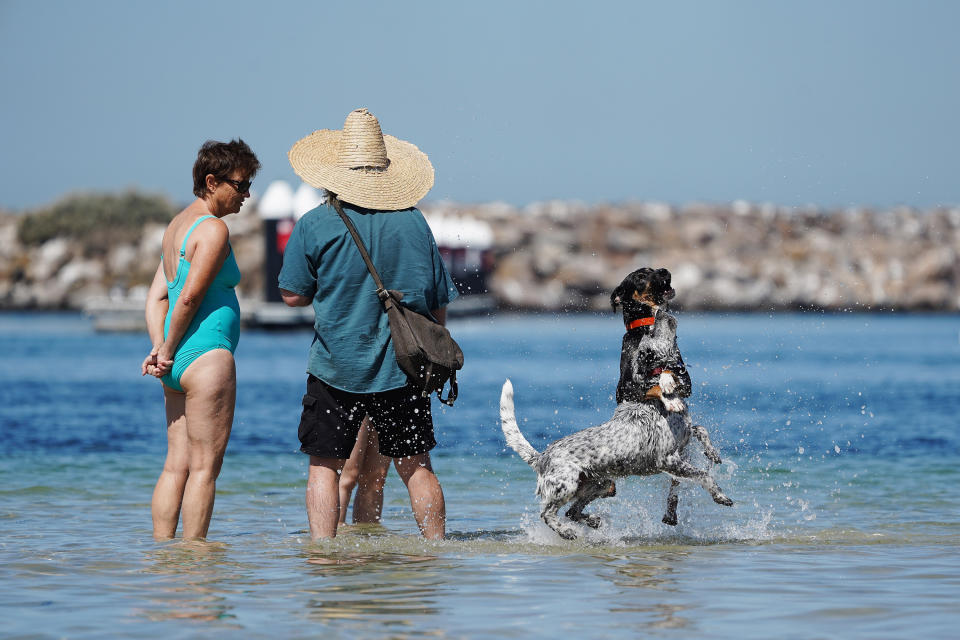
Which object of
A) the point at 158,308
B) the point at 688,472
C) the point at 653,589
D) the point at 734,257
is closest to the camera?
the point at 653,589

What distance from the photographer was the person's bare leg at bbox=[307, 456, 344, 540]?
5.69 metres

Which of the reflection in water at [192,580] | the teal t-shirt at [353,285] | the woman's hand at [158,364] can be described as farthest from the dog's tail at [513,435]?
the woman's hand at [158,364]

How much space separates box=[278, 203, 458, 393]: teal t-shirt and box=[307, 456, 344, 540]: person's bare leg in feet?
1.42

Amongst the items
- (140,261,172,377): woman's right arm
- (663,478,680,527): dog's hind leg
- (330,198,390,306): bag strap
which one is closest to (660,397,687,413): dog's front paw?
(663,478,680,527): dog's hind leg

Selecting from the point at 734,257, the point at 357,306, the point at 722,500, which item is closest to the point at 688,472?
the point at 722,500

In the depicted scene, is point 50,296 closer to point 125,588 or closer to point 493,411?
point 493,411

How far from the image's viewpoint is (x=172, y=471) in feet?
19.4

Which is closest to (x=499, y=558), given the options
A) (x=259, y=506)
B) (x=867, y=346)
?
(x=259, y=506)

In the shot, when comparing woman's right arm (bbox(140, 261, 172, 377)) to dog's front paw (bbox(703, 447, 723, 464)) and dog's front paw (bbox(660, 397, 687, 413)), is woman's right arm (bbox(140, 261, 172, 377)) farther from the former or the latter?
dog's front paw (bbox(703, 447, 723, 464))

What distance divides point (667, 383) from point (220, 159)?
7.92 ft

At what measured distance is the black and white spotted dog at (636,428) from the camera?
6.12 metres

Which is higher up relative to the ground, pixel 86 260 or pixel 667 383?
pixel 86 260

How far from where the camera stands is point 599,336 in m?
53.6

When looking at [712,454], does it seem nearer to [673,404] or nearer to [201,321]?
[673,404]
